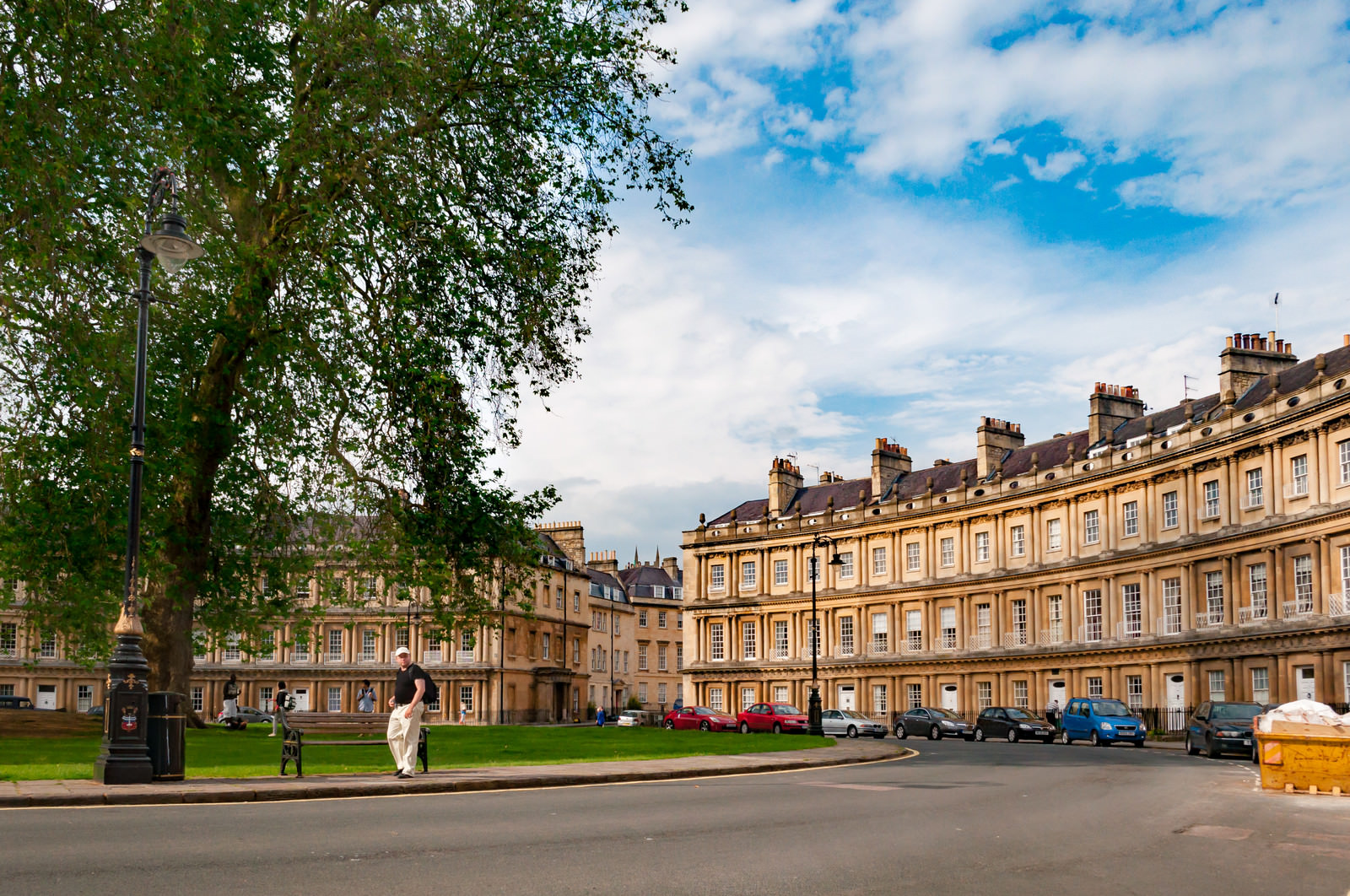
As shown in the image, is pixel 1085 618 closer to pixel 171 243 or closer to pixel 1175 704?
pixel 1175 704

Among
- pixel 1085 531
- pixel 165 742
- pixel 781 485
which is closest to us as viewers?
pixel 165 742

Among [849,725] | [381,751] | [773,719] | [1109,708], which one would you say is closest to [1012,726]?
[1109,708]

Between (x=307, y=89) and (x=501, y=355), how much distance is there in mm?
6018

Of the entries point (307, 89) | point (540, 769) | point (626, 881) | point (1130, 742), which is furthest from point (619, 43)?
point (1130, 742)

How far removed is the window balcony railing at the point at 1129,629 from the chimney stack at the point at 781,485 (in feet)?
92.3

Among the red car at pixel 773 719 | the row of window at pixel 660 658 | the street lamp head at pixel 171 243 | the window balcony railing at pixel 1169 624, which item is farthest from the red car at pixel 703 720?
the row of window at pixel 660 658

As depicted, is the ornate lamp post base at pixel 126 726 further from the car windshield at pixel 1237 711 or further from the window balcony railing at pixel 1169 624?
the window balcony railing at pixel 1169 624

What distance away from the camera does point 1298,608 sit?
157 feet

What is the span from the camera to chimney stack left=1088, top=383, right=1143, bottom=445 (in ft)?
205

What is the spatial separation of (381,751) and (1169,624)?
41.9 m

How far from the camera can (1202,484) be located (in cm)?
5431

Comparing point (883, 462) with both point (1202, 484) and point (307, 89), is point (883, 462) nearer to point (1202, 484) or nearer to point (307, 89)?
point (1202, 484)

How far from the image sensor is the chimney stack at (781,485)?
83.7m

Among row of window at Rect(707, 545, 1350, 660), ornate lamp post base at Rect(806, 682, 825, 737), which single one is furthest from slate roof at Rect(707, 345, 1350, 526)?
ornate lamp post base at Rect(806, 682, 825, 737)
